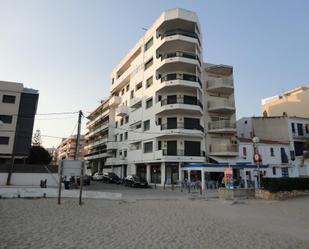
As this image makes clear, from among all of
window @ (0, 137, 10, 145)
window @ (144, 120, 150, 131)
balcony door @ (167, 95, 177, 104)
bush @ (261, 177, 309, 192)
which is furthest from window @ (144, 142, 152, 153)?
window @ (0, 137, 10, 145)

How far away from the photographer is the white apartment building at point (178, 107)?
3628 centimetres

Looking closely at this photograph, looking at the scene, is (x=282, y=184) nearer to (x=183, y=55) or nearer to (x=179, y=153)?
(x=179, y=153)

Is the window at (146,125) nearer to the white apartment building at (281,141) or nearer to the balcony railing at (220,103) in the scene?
the balcony railing at (220,103)

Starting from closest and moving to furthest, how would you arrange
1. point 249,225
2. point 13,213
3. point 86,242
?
point 86,242, point 249,225, point 13,213

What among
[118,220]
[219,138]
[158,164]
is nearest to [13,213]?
[118,220]

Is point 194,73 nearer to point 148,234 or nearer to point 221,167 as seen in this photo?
point 221,167

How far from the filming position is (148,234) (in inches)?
353

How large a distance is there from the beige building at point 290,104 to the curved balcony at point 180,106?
21.5 m

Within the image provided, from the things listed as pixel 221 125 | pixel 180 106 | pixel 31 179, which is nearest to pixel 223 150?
pixel 221 125

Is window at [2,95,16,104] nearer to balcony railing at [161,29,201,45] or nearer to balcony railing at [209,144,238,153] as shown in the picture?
balcony railing at [161,29,201,45]

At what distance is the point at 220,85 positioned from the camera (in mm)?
39781

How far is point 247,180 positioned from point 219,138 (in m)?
8.03

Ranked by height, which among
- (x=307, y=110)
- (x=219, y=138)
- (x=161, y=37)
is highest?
(x=161, y=37)

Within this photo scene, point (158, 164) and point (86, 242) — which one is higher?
point (158, 164)
